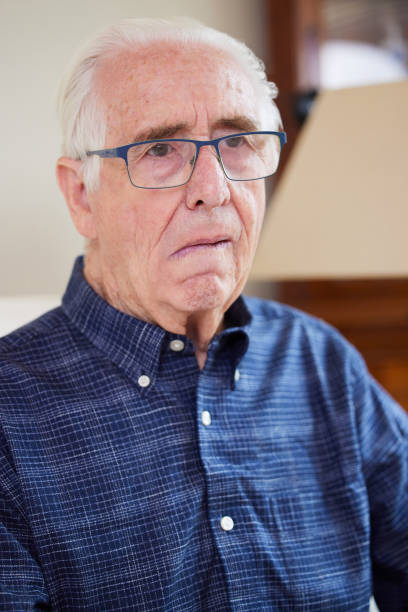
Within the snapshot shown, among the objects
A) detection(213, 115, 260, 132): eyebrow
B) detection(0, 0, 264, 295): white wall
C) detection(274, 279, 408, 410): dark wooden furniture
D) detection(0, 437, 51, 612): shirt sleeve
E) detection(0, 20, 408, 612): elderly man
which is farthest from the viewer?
detection(274, 279, 408, 410): dark wooden furniture

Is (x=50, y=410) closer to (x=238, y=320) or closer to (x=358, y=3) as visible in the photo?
(x=238, y=320)

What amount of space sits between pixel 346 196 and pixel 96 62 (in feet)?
2.19

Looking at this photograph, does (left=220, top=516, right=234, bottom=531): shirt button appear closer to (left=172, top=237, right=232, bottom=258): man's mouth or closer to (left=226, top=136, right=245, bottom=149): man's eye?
(left=172, top=237, right=232, bottom=258): man's mouth

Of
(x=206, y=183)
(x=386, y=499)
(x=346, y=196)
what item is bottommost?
(x=386, y=499)

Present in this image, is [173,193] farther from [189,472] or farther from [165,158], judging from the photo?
[189,472]

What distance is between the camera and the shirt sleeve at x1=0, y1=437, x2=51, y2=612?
86 cm

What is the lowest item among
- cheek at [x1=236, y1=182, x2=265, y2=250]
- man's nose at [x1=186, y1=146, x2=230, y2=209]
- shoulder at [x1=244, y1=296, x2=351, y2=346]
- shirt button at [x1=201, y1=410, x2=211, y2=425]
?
shirt button at [x1=201, y1=410, x2=211, y2=425]

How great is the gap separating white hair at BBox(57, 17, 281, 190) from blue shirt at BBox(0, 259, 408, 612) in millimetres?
237

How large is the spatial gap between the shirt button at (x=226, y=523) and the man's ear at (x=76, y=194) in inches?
20.3

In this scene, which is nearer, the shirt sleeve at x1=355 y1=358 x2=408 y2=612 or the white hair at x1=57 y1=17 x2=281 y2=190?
the white hair at x1=57 y1=17 x2=281 y2=190

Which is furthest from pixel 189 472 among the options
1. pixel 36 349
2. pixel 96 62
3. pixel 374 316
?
pixel 374 316

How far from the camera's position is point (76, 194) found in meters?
1.14

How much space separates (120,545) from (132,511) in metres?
0.05

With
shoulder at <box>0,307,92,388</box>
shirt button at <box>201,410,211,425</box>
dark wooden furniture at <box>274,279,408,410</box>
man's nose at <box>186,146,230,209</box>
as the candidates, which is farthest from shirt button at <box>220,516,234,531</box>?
dark wooden furniture at <box>274,279,408,410</box>
